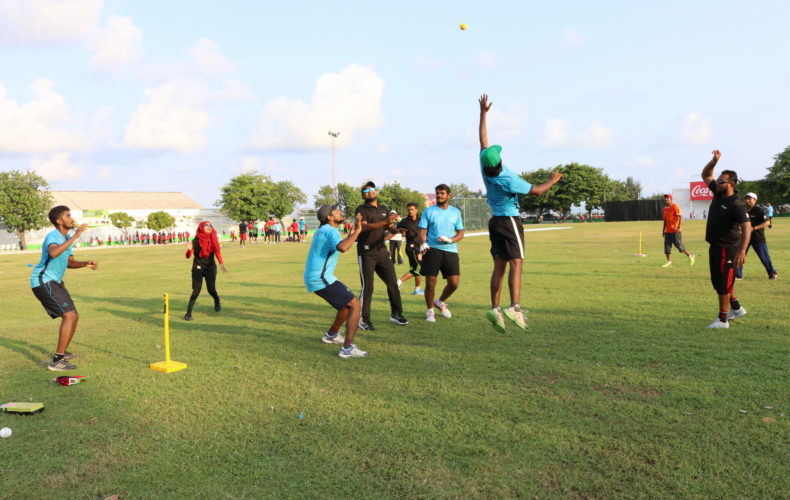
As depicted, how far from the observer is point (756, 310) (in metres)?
8.42

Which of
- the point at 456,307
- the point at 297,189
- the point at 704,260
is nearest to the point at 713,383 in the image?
the point at 456,307

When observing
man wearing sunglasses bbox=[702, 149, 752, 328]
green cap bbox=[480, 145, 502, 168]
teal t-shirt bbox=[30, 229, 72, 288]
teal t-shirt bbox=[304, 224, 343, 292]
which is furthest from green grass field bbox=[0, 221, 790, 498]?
green cap bbox=[480, 145, 502, 168]

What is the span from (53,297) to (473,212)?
206 ft

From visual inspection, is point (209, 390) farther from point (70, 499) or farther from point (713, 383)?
point (713, 383)

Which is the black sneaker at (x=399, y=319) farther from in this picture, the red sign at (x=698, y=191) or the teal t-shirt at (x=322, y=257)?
the red sign at (x=698, y=191)

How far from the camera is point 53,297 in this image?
6.25m

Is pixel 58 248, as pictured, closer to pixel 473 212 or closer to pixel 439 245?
pixel 439 245

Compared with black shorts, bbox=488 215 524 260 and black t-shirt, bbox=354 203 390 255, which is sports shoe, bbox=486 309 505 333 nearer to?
black shorts, bbox=488 215 524 260

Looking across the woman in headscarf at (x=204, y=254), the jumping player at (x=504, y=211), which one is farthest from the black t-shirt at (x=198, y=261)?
the jumping player at (x=504, y=211)

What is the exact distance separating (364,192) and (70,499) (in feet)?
17.5

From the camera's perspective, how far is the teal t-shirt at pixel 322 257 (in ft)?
20.5

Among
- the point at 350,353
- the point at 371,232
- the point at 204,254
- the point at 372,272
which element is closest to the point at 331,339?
the point at 350,353

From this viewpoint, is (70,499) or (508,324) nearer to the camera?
(70,499)

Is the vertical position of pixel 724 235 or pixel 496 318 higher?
pixel 724 235
